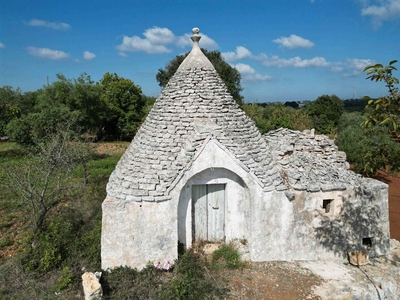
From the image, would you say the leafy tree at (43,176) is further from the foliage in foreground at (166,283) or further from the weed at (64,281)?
the foliage in foreground at (166,283)

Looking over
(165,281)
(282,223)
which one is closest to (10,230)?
(165,281)

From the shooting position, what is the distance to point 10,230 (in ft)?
36.7

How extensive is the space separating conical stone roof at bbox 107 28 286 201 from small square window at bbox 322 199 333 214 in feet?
5.29

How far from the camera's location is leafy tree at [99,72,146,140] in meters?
35.0

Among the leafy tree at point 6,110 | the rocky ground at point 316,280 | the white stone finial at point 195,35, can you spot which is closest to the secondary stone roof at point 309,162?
the rocky ground at point 316,280

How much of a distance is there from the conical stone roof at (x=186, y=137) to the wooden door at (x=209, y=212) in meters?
1.25

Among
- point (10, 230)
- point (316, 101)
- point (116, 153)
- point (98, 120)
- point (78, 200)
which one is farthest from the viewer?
point (316, 101)

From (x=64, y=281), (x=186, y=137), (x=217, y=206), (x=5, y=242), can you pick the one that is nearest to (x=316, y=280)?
(x=217, y=206)

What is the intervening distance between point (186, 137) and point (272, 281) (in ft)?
15.0

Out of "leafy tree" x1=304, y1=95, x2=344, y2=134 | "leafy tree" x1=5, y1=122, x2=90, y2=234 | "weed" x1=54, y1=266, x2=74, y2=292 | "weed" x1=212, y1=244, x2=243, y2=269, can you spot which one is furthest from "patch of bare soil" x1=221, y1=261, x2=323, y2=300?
"leafy tree" x1=304, y1=95, x2=344, y2=134

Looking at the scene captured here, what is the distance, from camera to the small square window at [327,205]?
8.51 m

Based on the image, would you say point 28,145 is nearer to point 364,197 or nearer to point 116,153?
point 116,153

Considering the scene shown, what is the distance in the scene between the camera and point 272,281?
24.9ft

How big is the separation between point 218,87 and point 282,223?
4539 millimetres
